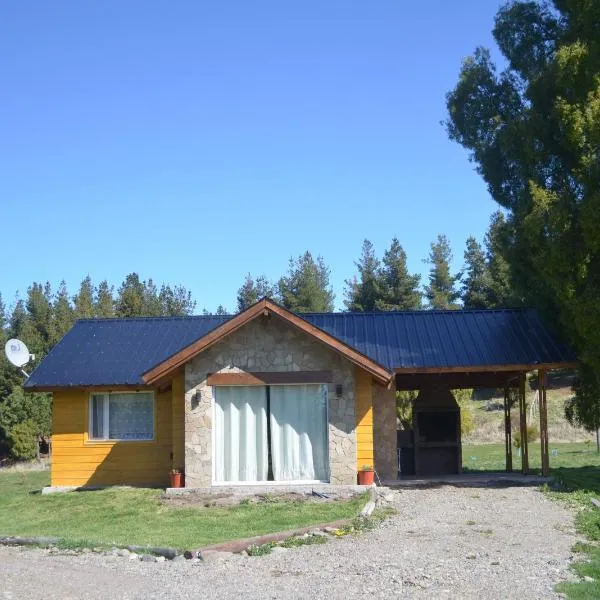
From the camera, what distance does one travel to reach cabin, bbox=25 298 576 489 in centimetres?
1755

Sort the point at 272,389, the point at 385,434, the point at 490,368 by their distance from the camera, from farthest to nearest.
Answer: the point at 385,434 → the point at 490,368 → the point at 272,389

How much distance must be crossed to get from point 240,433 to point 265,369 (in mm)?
1419

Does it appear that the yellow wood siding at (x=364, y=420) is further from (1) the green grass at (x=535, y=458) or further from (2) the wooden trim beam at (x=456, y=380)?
(1) the green grass at (x=535, y=458)

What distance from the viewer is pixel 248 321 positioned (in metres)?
17.4

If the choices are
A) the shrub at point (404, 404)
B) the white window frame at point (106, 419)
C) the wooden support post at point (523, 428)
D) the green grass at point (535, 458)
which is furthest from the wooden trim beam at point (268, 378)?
the shrub at point (404, 404)

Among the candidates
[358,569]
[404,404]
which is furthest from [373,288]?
[358,569]

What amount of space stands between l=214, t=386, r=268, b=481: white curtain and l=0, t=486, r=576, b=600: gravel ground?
16.3 ft

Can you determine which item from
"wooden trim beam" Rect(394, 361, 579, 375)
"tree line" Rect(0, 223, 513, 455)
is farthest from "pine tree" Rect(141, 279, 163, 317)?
"wooden trim beam" Rect(394, 361, 579, 375)

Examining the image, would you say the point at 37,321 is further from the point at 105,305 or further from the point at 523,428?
the point at 523,428

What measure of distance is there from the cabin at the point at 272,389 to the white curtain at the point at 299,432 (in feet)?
0.07

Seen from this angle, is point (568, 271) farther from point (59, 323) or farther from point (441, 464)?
point (59, 323)

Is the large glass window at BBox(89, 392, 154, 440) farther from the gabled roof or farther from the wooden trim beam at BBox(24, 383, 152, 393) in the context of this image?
the gabled roof

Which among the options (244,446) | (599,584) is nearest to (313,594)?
(599,584)

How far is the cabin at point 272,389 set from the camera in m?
17.5
